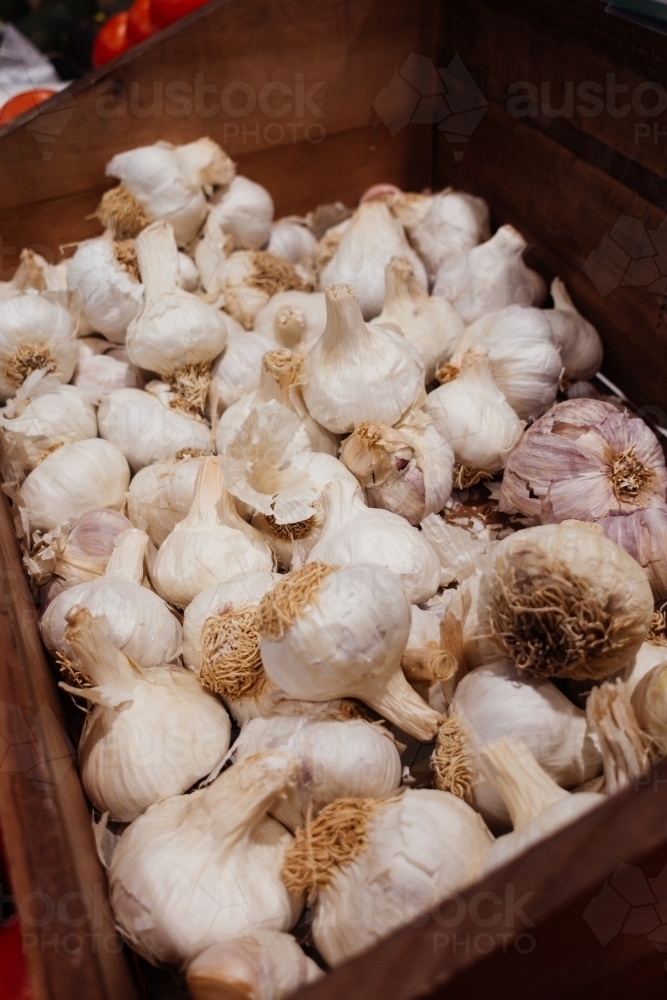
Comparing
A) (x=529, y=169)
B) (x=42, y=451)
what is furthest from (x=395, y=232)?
(x=42, y=451)

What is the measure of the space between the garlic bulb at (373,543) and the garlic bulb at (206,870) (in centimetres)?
29

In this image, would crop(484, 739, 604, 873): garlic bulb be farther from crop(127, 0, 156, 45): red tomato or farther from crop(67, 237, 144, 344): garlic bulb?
crop(127, 0, 156, 45): red tomato

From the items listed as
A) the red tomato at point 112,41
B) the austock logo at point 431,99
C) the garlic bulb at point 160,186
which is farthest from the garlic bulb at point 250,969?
the red tomato at point 112,41

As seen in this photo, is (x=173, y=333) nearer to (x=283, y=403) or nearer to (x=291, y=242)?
(x=283, y=403)

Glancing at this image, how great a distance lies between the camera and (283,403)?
3.83 feet

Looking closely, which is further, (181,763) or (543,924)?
(181,763)

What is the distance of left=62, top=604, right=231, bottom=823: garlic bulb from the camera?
0.84 meters

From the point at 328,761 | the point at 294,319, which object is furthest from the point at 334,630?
the point at 294,319

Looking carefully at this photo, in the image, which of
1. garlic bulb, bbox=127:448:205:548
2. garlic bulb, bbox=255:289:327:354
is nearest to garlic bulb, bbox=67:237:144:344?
garlic bulb, bbox=255:289:327:354

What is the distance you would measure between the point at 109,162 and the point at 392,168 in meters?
0.70

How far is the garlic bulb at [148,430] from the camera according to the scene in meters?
1.26

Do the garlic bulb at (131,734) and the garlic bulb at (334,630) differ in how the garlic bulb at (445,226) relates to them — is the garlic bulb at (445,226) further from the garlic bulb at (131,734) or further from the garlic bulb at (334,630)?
the garlic bulb at (131,734)

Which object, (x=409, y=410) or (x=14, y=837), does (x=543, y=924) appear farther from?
(x=409, y=410)

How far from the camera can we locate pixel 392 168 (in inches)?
72.7
